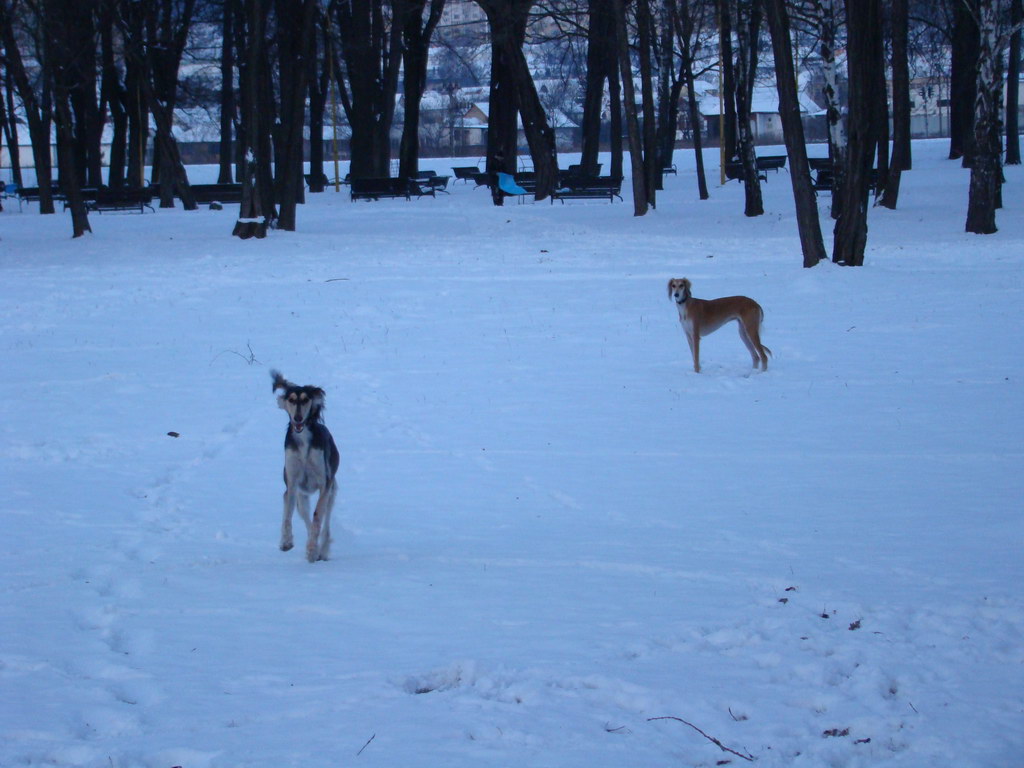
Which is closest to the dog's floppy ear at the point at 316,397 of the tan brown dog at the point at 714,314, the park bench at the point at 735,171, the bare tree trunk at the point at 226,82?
the tan brown dog at the point at 714,314

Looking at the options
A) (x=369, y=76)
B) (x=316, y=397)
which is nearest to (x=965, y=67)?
(x=369, y=76)

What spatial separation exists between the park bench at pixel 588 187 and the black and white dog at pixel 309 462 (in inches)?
1202

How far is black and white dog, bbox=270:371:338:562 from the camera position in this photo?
6.54 metres

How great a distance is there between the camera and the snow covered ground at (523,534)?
4.19m

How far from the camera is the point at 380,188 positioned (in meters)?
40.5

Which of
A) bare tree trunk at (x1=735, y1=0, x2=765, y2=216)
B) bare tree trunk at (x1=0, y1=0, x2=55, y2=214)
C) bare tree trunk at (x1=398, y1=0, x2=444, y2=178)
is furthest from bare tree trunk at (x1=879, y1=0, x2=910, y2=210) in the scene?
bare tree trunk at (x1=0, y1=0, x2=55, y2=214)

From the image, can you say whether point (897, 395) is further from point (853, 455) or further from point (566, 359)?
point (566, 359)

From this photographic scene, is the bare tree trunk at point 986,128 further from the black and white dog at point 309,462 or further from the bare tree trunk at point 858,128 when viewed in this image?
the black and white dog at point 309,462

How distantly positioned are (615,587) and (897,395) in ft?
18.7

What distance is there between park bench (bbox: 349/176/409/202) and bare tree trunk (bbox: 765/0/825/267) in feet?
75.5

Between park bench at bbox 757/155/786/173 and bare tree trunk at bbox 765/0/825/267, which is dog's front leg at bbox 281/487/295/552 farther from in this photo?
park bench at bbox 757/155/786/173

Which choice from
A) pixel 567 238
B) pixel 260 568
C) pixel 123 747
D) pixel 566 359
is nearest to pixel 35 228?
pixel 567 238

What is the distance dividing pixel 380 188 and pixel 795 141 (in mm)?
23880

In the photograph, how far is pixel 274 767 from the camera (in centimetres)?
383
